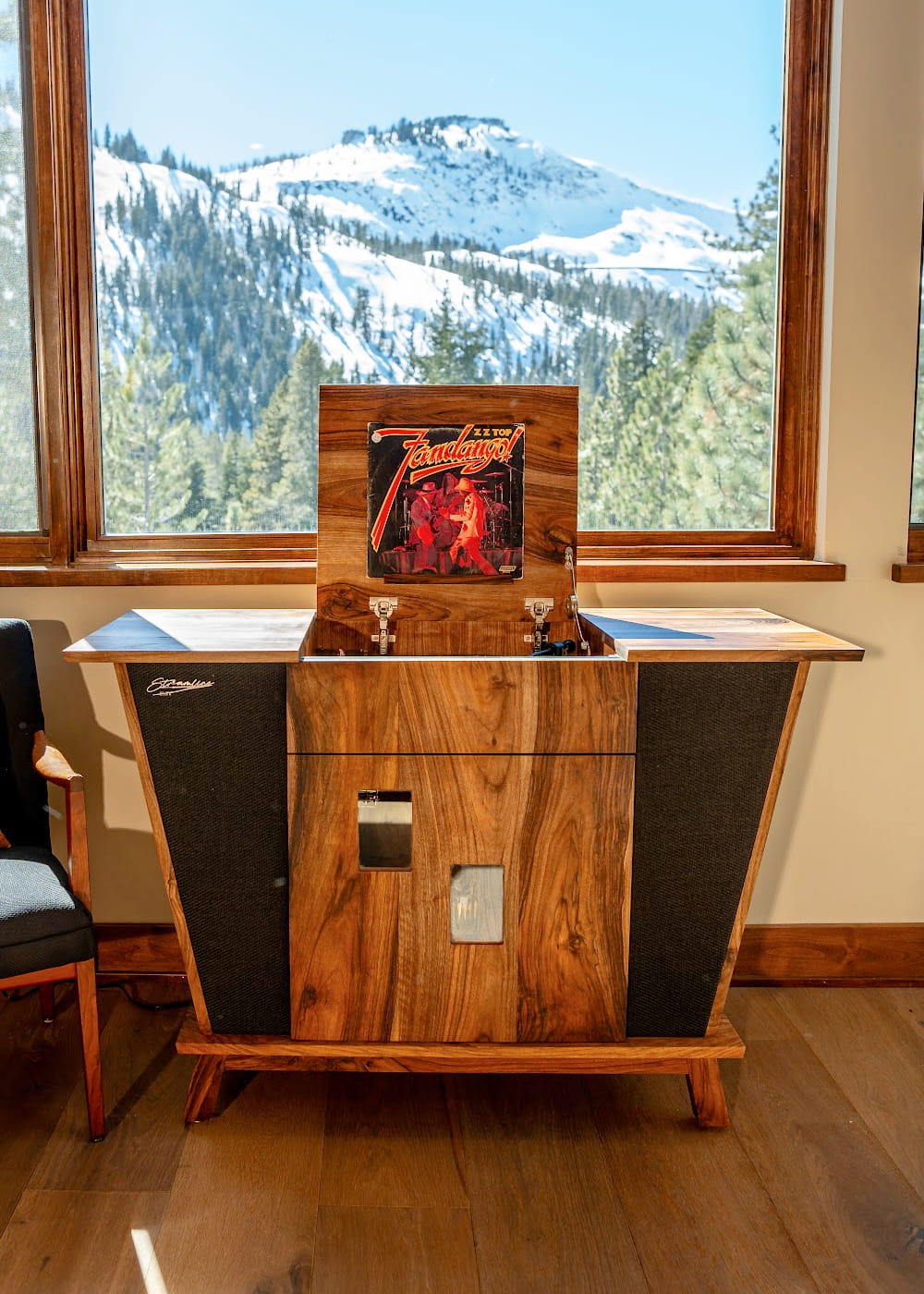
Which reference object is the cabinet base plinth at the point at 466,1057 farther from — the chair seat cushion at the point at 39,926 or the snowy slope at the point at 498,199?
the snowy slope at the point at 498,199

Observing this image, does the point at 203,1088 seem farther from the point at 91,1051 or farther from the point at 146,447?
the point at 146,447

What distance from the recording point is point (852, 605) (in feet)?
8.50

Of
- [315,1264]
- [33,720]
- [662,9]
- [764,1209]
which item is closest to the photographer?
[315,1264]

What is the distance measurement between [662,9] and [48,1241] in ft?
9.05

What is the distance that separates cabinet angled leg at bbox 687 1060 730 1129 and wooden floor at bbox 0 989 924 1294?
26mm

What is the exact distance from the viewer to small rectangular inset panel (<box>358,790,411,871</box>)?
1969mm

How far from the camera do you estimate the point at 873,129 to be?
8.04 ft

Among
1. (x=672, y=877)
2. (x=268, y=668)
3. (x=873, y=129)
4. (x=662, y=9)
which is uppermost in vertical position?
(x=662, y=9)

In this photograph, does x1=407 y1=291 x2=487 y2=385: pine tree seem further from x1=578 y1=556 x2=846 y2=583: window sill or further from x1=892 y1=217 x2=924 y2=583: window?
x1=892 y1=217 x2=924 y2=583: window

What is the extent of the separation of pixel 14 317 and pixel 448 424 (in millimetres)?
1074

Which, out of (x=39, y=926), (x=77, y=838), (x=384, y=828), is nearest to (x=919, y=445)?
(x=384, y=828)

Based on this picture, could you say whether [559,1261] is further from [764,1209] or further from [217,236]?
[217,236]

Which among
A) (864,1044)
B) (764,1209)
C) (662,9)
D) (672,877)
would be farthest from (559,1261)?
(662,9)

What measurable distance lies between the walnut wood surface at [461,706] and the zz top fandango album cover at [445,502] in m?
0.42
